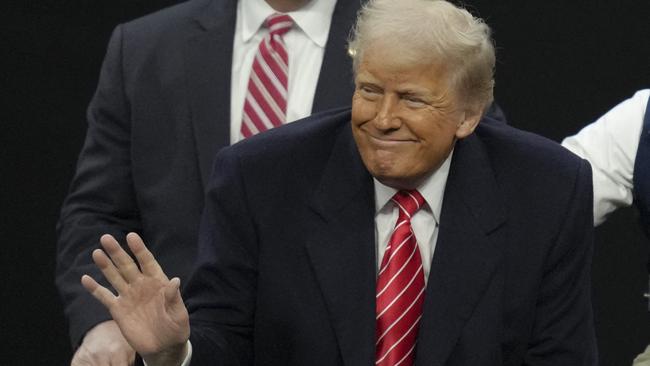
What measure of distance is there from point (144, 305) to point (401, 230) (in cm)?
51

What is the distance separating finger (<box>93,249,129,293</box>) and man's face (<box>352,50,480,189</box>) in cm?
47

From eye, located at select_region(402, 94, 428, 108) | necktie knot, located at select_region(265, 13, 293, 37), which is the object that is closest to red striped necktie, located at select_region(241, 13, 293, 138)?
necktie knot, located at select_region(265, 13, 293, 37)

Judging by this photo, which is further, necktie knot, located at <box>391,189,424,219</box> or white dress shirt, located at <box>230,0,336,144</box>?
white dress shirt, located at <box>230,0,336,144</box>

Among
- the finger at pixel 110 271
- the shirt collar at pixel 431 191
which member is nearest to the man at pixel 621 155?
the shirt collar at pixel 431 191

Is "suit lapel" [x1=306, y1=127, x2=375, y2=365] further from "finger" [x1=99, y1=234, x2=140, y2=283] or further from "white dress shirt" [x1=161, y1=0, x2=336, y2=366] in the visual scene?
"white dress shirt" [x1=161, y1=0, x2=336, y2=366]

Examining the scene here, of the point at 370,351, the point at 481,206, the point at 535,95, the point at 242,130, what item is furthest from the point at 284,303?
the point at 535,95

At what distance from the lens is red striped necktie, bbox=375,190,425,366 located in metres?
3.31

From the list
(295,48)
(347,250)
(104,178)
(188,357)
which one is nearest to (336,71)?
(295,48)

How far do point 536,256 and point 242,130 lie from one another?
2.50 feet

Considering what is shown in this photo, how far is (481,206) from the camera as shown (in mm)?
3396

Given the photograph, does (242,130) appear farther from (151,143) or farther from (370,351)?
(370,351)

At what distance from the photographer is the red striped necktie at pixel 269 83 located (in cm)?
384

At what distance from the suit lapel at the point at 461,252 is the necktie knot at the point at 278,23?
0.62 metres

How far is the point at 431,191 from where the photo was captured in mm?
3396
